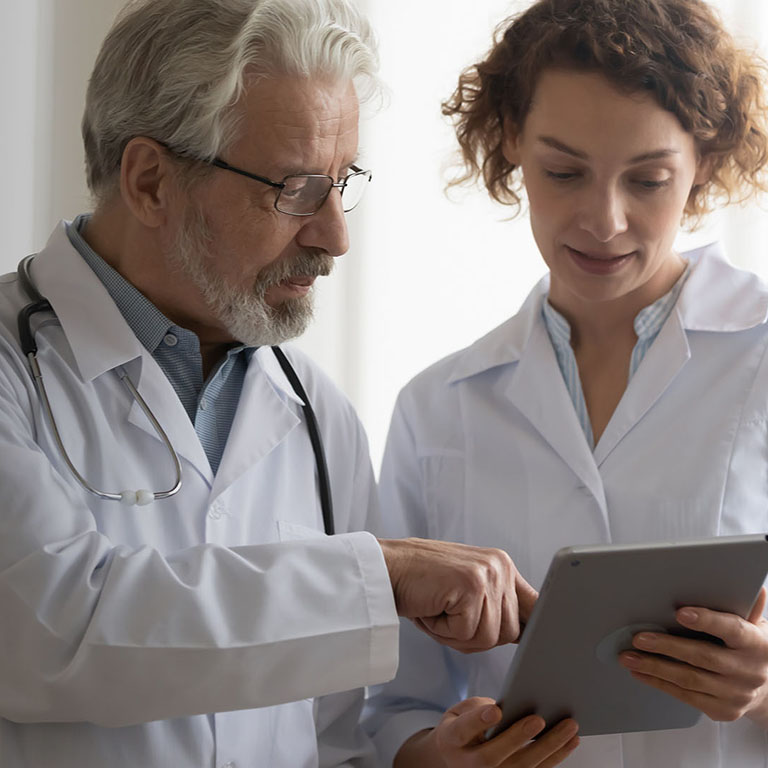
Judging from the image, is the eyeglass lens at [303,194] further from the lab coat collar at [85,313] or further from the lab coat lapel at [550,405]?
the lab coat lapel at [550,405]

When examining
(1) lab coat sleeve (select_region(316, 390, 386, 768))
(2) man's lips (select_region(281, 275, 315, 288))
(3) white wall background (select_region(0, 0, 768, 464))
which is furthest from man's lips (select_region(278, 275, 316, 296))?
(3) white wall background (select_region(0, 0, 768, 464))

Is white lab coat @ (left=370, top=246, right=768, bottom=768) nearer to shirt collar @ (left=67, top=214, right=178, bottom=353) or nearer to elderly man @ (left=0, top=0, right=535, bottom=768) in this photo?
elderly man @ (left=0, top=0, right=535, bottom=768)

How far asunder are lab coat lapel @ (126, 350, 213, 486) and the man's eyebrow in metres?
0.62

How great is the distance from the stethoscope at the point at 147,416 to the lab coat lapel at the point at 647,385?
1.29 feet

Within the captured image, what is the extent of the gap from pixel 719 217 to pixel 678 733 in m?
1.24

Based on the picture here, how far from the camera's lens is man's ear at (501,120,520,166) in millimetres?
1562

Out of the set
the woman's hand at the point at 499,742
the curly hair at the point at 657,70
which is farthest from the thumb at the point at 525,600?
the curly hair at the point at 657,70

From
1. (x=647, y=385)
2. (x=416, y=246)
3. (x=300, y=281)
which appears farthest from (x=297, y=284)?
(x=416, y=246)

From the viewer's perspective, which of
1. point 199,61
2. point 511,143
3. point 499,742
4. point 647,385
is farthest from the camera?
point 511,143

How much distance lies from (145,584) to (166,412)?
0.88 ft

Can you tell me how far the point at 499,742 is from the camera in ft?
3.76

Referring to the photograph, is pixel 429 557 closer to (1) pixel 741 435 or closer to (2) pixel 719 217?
(1) pixel 741 435

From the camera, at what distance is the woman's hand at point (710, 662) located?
3.57 ft

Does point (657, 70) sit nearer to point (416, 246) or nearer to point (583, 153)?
point (583, 153)
